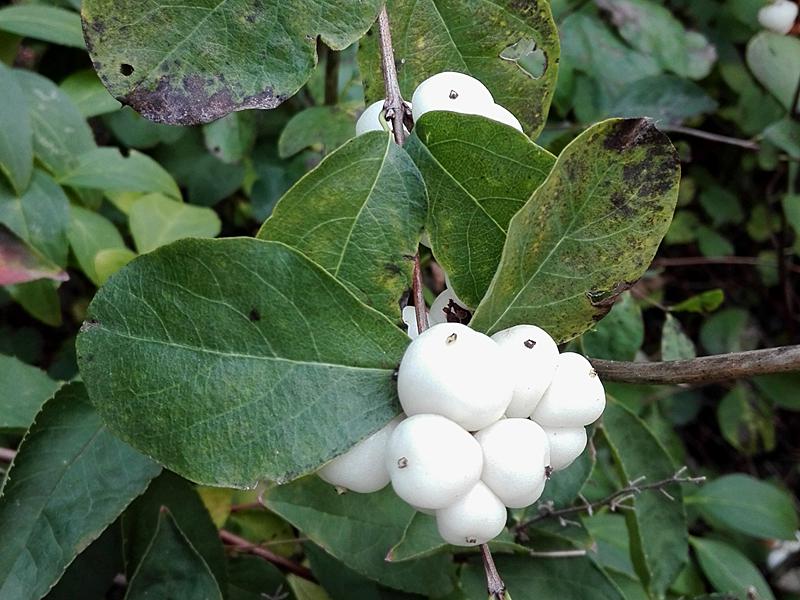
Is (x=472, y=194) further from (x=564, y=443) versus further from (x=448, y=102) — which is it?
(x=564, y=443)

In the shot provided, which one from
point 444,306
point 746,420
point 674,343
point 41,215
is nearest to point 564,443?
point 444,306

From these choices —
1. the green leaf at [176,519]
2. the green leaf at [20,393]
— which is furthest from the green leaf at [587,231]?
the green leaf at [20,393]

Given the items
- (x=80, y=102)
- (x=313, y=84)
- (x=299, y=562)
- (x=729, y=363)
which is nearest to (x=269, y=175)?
(x=313, y=84)

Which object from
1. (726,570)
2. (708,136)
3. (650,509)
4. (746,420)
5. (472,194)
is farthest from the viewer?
(746,420)

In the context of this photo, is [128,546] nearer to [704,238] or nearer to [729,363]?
[729,363]

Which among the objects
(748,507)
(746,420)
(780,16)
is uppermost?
(780,16)

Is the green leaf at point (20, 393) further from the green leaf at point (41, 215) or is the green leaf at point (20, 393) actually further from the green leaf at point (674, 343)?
the green leaf at point (674, 343)
